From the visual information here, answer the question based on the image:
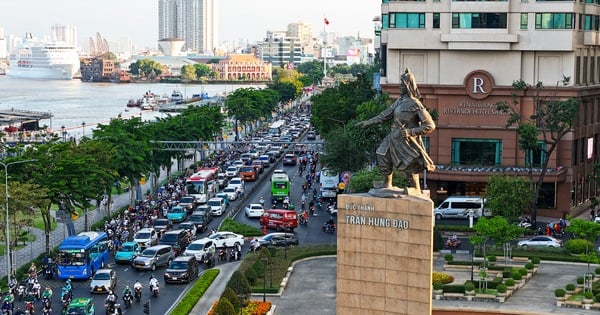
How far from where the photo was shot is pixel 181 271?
46906mm

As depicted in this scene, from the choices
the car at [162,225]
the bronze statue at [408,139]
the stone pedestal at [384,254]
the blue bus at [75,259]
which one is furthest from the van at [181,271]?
the bronze statue at [408,139]

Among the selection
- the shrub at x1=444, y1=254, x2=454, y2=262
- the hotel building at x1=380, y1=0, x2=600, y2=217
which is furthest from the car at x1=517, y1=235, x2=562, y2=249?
the hotel building at x1=380, y1=0, x2=600, y2=217

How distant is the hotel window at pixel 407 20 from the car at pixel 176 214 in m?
19.2

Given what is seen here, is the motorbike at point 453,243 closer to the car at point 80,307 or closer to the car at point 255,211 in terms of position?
the car at point 255,211

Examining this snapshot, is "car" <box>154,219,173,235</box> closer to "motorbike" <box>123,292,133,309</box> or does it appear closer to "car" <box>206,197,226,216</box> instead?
"car" <box>206,197,226,216</box>

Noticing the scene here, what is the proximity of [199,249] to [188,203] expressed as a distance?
666 inches

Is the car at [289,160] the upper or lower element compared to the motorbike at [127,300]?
upper

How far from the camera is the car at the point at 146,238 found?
54.9 m

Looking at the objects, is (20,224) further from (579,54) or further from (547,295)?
(579,54)

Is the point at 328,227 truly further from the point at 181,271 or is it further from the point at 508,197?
the point at 181,271

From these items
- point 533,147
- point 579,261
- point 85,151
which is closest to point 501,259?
point 579,261

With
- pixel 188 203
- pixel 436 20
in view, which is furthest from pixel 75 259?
pixel 436 20

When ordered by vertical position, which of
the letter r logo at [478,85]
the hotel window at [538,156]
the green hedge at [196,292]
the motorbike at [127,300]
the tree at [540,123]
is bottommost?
the motorbike at [127,300]

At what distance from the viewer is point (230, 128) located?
14588 cm
